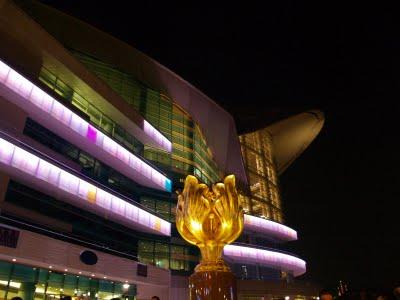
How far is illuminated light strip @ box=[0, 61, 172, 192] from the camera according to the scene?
55.8 ft

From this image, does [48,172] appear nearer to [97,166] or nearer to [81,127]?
[81,127]

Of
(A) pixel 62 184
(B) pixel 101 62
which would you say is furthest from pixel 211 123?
(A) pixel 62 184

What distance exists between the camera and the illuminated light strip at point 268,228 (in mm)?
36500

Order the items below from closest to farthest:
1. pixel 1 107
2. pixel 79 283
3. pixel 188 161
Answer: pixel 1 107, pixel 79 283, pixel 188 161

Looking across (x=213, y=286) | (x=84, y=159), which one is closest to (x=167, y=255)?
(x=84, y=159)

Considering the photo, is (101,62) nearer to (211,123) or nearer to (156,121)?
(156,121)

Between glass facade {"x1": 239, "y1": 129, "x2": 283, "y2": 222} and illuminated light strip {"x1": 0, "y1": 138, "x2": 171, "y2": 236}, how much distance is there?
747 inches

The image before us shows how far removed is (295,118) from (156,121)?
2617 centimetres

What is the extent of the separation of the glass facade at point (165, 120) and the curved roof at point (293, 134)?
19.3m

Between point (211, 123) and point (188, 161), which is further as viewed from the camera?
point (211, 123)

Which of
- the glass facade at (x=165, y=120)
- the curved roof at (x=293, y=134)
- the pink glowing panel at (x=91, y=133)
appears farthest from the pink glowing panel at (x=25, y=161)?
the curved roof at (x=293, y=134)

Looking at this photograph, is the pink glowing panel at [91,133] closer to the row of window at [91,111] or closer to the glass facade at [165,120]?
the row of window at [91,111]

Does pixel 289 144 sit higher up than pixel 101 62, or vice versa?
pixel 289 144

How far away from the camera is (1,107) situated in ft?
54.6
